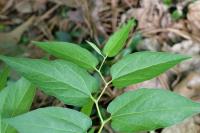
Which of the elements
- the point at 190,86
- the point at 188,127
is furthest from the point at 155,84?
the point at 188,127

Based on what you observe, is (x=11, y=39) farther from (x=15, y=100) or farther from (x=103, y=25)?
(x=15, y=100)

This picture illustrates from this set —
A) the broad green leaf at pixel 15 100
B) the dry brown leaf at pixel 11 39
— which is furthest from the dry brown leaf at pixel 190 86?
the dry brown leaf at pixel 11 39

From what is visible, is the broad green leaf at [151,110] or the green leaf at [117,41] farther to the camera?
the green leaf at [117,41]

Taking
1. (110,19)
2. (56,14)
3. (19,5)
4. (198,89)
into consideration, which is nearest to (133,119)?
(198,89)

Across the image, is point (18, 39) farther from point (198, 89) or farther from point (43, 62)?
point (43, 62)

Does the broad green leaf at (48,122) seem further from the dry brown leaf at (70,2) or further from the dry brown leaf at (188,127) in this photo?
the dry brown leaf at (70,2)

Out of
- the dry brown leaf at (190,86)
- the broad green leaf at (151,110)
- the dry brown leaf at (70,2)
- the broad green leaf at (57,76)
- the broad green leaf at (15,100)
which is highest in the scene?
the broad green leaf at (57,76)

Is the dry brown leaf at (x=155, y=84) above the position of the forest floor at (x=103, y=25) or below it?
below

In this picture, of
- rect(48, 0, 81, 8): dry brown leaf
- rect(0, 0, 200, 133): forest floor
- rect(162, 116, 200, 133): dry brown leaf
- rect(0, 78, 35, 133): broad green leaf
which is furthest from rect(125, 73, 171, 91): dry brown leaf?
rect(0, 78, 35, 133): broad green leaf
